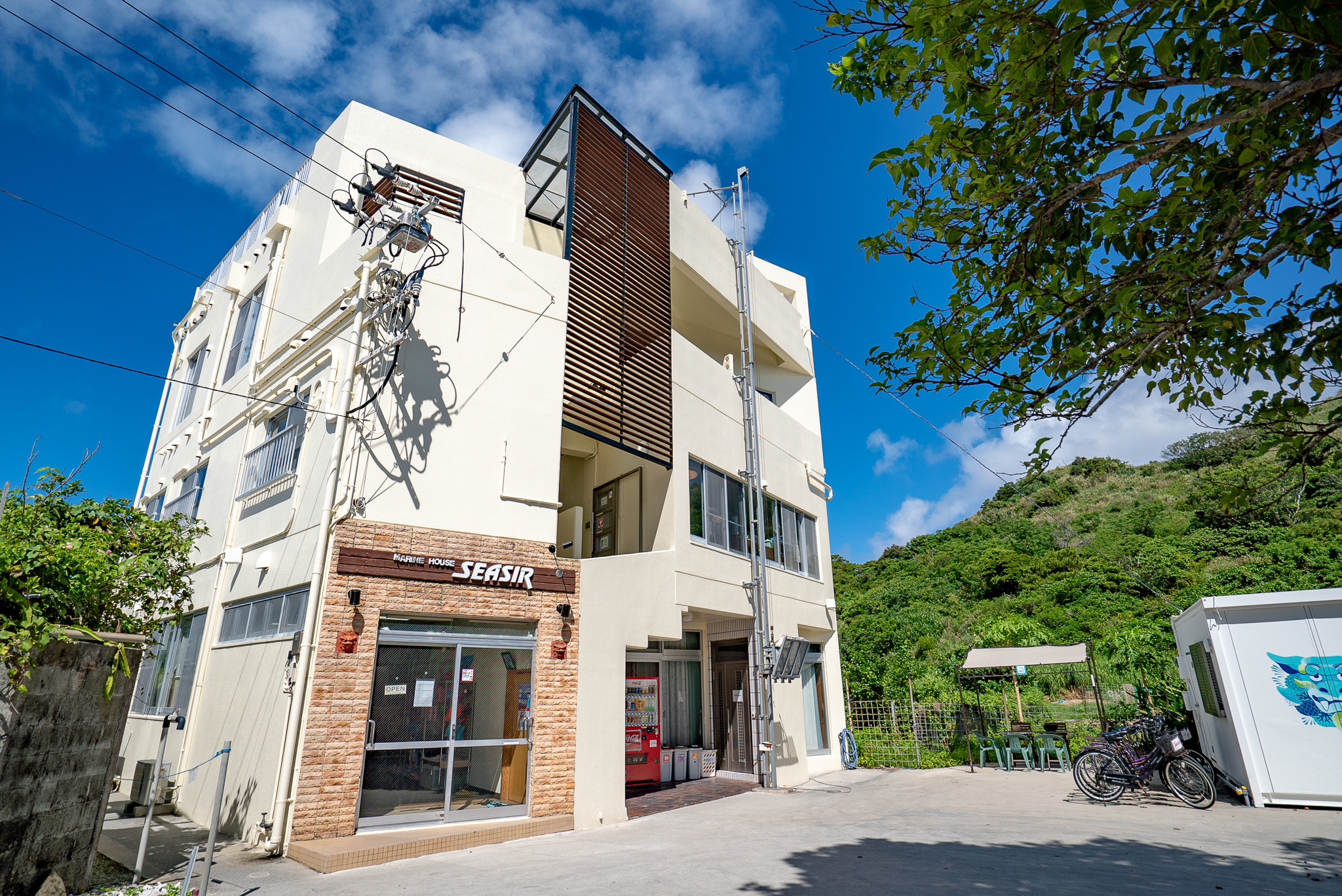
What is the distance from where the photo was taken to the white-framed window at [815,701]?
595 inches

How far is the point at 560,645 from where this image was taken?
30.8 ft

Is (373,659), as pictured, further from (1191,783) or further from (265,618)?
(1191,783)

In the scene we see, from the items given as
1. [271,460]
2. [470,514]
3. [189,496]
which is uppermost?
[189,496]

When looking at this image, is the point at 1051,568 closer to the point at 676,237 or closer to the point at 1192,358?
the point at 676,237

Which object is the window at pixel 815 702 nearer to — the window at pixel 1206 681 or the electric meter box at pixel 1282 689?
the window at pixel 1206 681

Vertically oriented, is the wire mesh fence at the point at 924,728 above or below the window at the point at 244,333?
below

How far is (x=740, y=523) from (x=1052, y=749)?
772cm

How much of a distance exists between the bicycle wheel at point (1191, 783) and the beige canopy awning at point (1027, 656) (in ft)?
15.7

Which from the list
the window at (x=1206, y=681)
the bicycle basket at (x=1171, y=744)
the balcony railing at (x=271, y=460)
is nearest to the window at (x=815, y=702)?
the bicycle basket at (x=1171, y=744)

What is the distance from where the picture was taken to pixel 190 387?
16859mm

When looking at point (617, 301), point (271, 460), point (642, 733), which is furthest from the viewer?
point (642, 733)

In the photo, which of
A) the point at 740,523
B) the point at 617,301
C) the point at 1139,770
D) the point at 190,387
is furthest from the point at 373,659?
the point at 190,387

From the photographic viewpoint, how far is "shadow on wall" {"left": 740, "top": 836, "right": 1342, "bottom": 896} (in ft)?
18.6

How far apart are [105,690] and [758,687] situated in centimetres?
983
